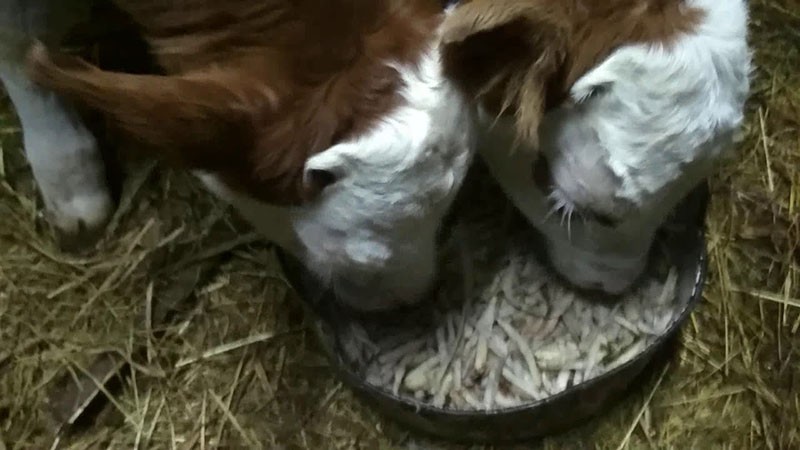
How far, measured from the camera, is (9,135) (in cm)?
181

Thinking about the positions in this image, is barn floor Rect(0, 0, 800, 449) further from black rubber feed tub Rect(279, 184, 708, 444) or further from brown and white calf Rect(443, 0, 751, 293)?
brown and white calf Rect(443, 0, 751, 293)

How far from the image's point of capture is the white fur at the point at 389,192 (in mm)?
1092

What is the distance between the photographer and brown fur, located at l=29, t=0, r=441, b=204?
1.05m

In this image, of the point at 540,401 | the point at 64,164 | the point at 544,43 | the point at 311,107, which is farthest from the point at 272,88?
the point at 64,164

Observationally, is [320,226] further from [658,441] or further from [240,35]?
[658,441]

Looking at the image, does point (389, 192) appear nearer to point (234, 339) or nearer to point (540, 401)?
point (540, 401)

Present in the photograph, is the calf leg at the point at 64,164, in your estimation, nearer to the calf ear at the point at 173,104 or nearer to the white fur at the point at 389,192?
the white fur at the point at 389,192

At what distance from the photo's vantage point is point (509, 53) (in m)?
1.11

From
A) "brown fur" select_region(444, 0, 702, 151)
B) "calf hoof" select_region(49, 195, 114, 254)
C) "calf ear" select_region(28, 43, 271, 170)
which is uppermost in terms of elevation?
"calf ear" select_region(28, 43, 271, 170)

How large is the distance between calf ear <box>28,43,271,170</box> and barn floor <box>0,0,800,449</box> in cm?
62

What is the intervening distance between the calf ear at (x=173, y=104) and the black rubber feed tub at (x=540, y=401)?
47cm

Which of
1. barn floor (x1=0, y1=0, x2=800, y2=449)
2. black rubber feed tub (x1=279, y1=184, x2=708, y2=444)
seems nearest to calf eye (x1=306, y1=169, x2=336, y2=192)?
black rubber feed tub (x1=279, y1=184, x2=708, y2=444)

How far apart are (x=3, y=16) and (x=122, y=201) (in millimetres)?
408

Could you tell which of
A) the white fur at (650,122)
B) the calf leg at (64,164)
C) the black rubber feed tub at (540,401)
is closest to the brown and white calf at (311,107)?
the white fur at (650,122)
